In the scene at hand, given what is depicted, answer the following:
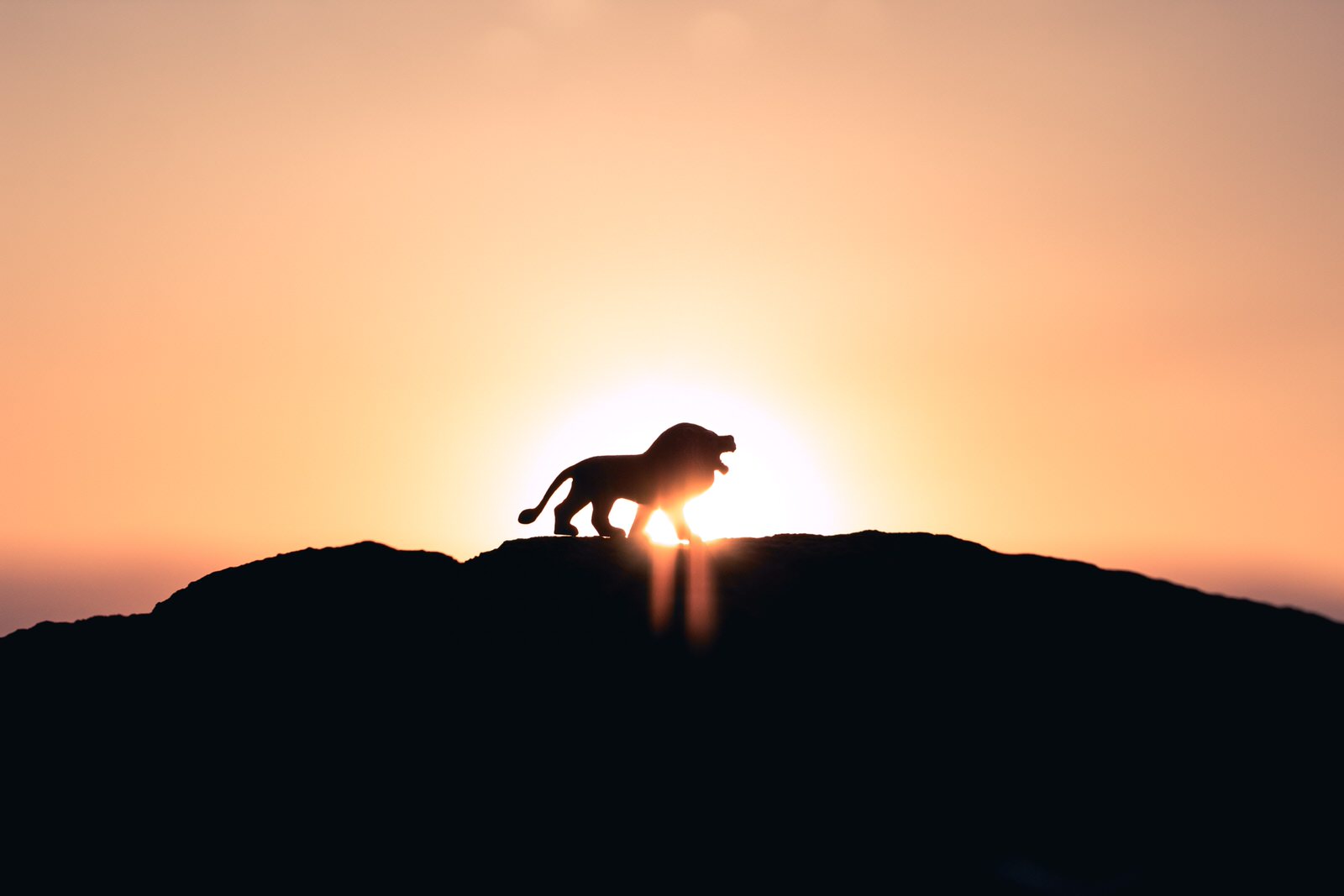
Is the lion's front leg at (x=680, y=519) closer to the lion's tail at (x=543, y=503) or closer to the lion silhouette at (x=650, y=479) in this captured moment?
the lion silhouette at (x=650, y=479)

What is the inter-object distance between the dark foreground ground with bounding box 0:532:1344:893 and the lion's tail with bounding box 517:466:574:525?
124 cm

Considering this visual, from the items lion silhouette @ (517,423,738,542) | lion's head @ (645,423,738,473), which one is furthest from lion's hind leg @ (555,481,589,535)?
lion's head @ (645,423,738,473)

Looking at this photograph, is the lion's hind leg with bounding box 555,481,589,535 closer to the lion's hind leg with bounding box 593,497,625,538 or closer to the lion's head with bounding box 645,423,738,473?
the lion's hind leg with bounding box 593,497,625,538

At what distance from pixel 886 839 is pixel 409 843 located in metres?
4.20

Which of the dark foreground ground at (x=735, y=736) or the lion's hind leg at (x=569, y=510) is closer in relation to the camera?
the dark foreground ground at (x=735, y=736)

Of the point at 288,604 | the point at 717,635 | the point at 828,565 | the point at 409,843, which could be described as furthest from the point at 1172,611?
the point at 288,604

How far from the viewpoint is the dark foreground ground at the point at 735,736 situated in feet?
40.4

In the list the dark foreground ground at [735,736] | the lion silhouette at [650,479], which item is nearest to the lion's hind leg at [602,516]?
the lion silhouette at [650,479]

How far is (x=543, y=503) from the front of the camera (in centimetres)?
1677

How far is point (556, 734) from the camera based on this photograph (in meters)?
13.2

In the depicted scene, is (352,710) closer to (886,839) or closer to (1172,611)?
(886,839)

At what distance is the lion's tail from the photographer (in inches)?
653

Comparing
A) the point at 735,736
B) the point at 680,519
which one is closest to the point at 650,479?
the point at 680,519

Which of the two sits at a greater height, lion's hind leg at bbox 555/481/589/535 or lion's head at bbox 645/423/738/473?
lion's head at bbox 645/423/738/473
